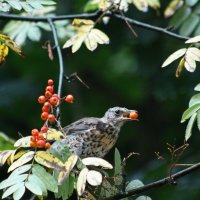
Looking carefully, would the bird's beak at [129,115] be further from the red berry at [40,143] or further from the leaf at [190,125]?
the red berry at [40,143]

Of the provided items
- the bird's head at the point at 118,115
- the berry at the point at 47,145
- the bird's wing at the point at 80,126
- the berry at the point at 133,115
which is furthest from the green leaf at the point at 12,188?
the bird's head at the point at 118,115

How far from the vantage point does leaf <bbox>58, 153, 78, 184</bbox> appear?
3.07 m

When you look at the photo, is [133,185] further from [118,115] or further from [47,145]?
[118,115]

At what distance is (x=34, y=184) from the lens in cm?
311

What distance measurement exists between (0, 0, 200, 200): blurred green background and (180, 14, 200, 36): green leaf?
1826 millimetres

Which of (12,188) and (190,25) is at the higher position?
(12,188)

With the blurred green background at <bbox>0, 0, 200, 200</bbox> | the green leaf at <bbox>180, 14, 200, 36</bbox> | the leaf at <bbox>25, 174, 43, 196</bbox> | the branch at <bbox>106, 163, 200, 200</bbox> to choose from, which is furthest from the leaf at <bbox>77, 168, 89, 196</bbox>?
the blurred green background at <bbox>0, 0, 200, 200</bbox>

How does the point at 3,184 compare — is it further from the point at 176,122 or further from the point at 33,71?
the point at 33,71

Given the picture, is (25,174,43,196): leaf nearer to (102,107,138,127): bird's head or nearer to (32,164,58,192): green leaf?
(32,164,58,192): green leaf

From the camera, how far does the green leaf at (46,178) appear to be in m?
3.09

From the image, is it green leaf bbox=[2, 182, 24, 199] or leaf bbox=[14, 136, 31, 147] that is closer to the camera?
green leaf bbox=[2, 182, 24, 199]

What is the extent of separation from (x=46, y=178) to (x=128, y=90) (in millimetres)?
6087

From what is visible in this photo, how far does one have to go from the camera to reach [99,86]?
9.15 meters

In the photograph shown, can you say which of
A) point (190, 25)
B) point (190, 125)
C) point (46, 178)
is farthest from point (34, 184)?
point (190, 25)
